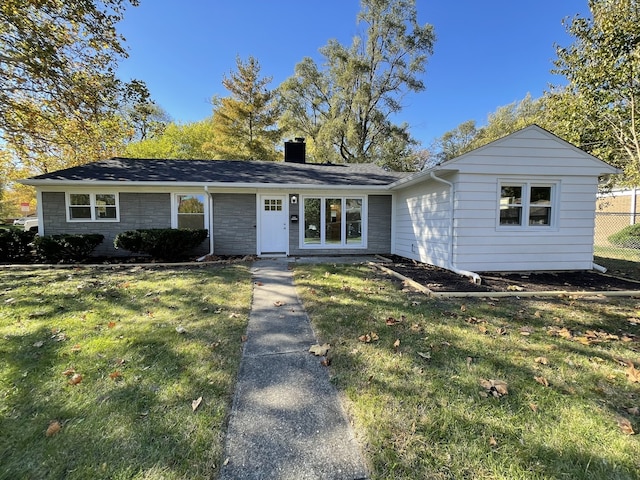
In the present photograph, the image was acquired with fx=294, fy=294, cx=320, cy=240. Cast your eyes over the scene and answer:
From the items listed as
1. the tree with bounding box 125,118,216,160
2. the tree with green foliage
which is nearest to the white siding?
the tree with green foliage

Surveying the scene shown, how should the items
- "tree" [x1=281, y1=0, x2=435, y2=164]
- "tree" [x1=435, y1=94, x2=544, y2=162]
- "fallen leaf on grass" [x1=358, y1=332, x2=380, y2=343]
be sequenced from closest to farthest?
"fallen leaf on grass" [x1=358, y1=332, x2=380, y2=343]
"tree" [x1=281, y1=0, x2=435, y2=164]
"tree" [x1=435, y1=94, x2=544, y2=162]

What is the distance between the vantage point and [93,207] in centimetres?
935

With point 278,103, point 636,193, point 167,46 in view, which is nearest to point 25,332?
Answer: point 167,46

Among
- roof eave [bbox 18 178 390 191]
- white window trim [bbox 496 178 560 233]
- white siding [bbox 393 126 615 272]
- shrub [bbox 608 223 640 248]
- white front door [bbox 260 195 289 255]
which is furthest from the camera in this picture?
shrub [bbox 608 223 640 248]

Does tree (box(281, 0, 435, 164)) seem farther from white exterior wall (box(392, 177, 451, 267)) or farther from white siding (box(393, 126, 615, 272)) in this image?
white siding (box(393, 126, 615, 272))

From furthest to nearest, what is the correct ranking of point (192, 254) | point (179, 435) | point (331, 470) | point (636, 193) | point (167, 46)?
point (636, 193), point (167, 46), point (192, 254), point (179, 435), point (331, 470)

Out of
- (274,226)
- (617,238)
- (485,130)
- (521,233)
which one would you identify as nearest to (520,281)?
(521,233)

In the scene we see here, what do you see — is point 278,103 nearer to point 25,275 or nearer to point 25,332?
point 25,275

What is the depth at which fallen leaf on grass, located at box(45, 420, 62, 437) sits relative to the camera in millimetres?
1894

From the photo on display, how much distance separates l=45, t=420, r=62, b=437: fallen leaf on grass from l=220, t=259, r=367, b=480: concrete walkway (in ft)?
3.64

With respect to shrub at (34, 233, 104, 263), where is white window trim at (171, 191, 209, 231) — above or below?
above

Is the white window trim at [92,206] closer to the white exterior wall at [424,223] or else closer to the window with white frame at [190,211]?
the window with white frame at [190,211]

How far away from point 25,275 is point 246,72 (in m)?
18.6

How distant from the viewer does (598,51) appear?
8.21 metres
